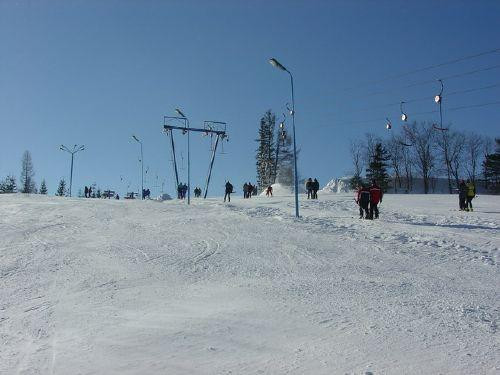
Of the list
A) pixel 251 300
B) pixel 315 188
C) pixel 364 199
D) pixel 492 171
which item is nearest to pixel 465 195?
pixel 364 199

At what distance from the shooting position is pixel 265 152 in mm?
89375

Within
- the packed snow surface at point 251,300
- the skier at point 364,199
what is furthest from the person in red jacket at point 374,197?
the packed snow surface at point 251,300

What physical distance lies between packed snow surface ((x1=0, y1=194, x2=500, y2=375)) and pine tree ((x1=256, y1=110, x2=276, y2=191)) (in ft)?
217

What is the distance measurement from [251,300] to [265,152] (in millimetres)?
79866

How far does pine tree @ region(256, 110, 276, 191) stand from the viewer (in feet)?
283

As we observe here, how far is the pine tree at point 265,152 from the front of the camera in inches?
3393

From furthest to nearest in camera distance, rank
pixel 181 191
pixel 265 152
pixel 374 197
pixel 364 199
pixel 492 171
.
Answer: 1. pixel 265 152
2. pixel 492 171
3. pixel 181 191
4. pixel 364 199
5. pixel 374 197

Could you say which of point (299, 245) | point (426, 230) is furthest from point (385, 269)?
point (426, 230)

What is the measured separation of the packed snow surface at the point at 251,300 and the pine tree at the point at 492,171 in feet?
193

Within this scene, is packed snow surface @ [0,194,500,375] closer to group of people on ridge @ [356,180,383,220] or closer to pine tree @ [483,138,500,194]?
group of people on ridge @ [356,180,383,220]

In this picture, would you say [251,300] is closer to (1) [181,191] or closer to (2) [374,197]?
(2) [374,197]

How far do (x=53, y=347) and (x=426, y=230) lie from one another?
15.0 metres

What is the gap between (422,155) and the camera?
3095 inches

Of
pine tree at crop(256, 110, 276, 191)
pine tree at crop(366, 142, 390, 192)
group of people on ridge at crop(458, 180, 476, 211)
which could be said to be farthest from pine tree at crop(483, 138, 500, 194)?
group of people on ridge at crop(458, 180, 476, 211)
